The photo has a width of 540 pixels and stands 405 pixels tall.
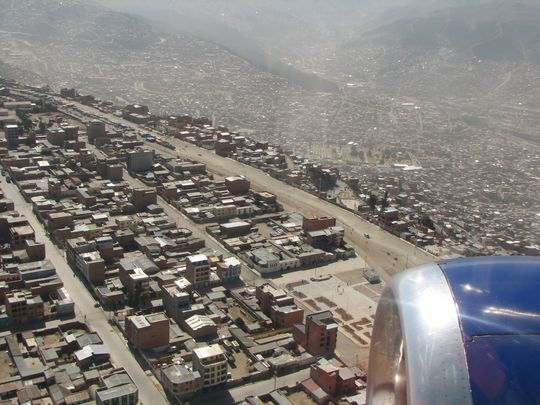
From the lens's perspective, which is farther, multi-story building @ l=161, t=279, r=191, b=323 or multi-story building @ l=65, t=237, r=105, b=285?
multi-story building @ l=65, t=237, r=105, b=285

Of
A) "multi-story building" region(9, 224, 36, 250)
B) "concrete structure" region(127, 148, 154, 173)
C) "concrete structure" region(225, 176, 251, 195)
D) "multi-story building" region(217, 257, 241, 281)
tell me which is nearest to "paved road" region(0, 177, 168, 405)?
"multi-story building" region(9, 224, 36, 250)

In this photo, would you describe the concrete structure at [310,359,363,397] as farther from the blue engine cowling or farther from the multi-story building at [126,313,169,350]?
the blue engine cowling

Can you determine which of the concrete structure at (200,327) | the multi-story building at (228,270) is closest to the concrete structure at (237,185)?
the multi-story building at (228,270)

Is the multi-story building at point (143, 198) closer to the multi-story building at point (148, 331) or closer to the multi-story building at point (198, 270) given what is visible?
the multi-story building at point (198, 270)

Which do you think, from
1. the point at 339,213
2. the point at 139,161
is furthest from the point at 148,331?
the point at 139,161

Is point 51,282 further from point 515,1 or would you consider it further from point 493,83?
point 515,1
